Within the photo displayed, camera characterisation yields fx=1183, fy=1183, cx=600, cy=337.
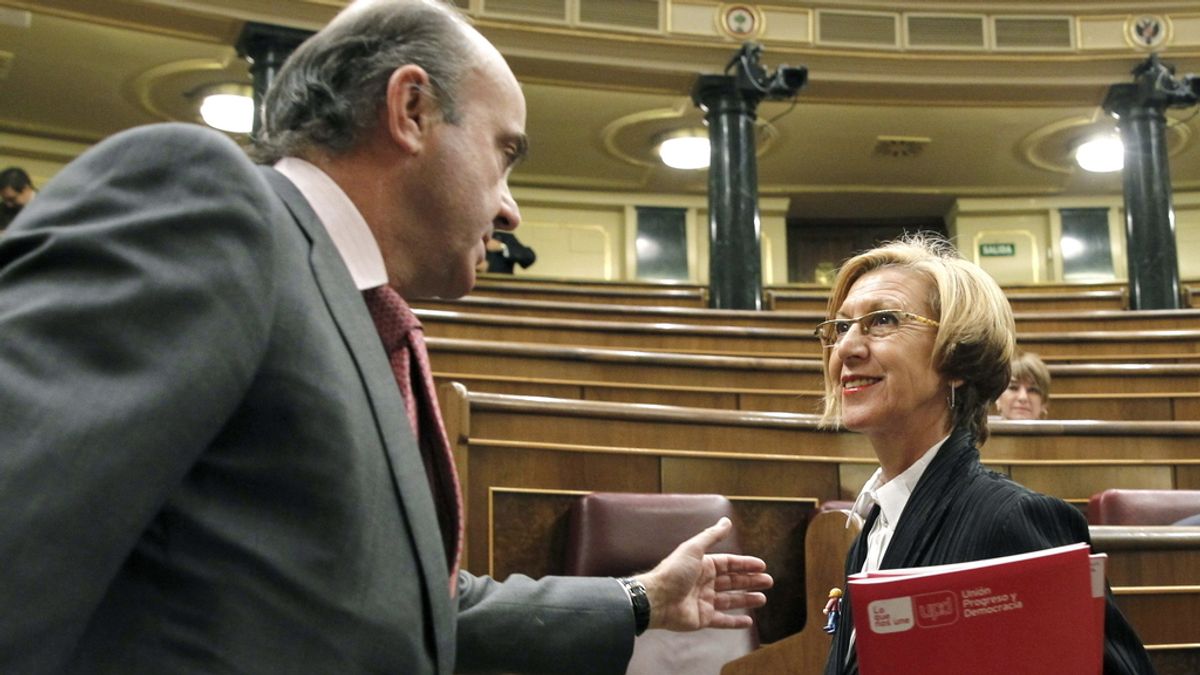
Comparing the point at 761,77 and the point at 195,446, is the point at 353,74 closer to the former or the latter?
the point at 195,446

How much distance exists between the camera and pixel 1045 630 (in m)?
0.74

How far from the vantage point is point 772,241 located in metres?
6.18

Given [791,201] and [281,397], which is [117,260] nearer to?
[281,397]

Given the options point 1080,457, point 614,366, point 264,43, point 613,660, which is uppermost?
point 264,43

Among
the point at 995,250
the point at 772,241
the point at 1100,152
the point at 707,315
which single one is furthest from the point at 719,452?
the point at 995,250

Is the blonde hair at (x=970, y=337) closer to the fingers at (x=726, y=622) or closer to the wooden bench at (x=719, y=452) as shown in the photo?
the fingers at (x=726, y=622)

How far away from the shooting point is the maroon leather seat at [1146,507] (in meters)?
1.49

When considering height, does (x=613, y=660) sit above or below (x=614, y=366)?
below

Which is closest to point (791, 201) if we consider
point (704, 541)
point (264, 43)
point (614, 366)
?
point (264, 43)

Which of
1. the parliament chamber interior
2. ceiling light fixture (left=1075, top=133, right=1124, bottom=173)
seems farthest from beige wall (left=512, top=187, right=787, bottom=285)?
ceiling light fixture (left=1075, top=133, right=1124, bottom=173)

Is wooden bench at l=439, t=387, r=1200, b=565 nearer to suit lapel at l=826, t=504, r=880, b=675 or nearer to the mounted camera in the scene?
suit lapel at l=826, t=504, r=880, b=675

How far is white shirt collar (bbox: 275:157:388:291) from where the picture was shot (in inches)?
21.6

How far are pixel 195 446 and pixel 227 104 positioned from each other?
4522 millimetres

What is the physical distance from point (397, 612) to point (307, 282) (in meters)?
0.14
